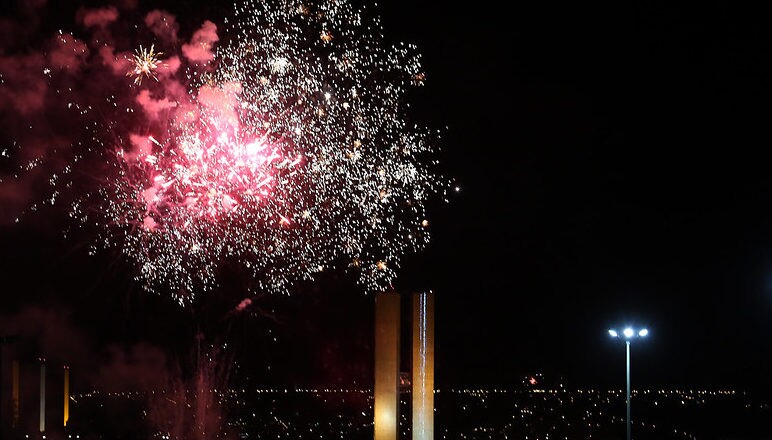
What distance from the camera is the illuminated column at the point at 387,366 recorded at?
440 inches

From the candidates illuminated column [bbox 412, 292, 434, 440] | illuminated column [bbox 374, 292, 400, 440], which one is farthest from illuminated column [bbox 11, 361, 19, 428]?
illuminated column [bbox 412, 292, 434, 440]

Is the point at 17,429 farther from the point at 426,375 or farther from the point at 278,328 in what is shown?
the point at 278,328

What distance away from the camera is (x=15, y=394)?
16500mm

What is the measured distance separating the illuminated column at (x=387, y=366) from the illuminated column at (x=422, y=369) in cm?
27

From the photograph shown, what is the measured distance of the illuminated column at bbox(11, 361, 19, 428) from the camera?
1634 centimetres

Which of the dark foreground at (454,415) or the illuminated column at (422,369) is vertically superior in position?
the illuminated column at (422,369)

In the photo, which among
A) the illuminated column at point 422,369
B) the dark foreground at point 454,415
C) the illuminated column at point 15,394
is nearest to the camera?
the illuminated column at point 422,369

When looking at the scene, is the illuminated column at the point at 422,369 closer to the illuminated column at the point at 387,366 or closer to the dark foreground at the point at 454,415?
the illuminated column at the point at 387,366

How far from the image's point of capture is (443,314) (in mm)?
39406

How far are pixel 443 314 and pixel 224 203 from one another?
27902mm

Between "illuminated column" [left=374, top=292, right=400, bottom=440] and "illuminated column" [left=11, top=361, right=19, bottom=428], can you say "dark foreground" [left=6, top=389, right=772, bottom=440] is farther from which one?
"illuminated column" [left=374, top=292, right=400, bottom=440]

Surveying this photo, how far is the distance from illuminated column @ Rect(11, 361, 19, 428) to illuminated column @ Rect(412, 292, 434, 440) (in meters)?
8.47

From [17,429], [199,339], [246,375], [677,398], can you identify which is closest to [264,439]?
[199,339]

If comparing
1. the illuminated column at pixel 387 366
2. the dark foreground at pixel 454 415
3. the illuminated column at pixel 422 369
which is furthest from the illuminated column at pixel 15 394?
the illuminated column at pixel 422 369
